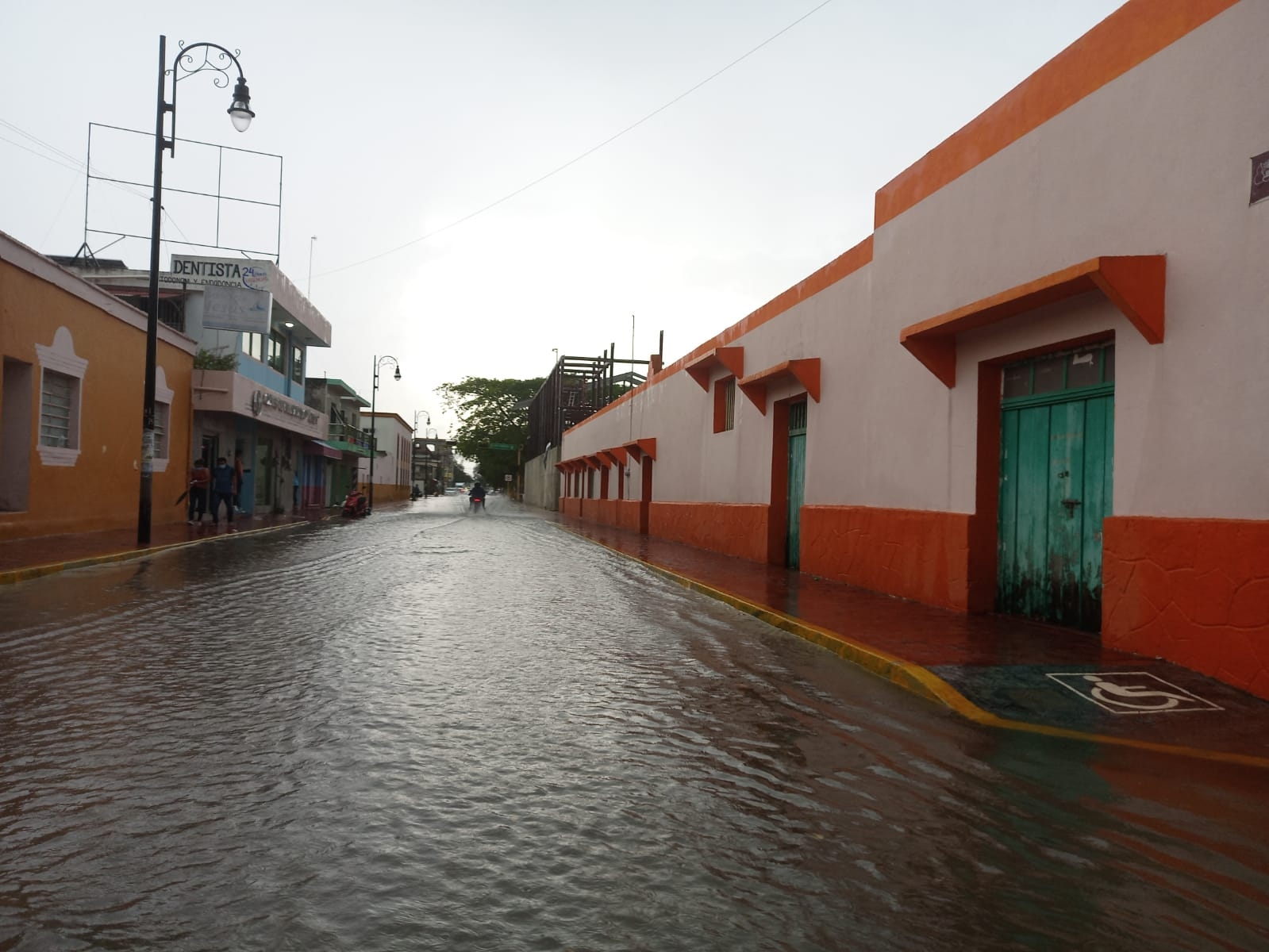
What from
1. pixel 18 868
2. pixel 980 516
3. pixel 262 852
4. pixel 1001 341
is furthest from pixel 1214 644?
pixel 18 868

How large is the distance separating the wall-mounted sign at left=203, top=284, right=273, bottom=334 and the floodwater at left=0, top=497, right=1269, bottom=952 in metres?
19.9

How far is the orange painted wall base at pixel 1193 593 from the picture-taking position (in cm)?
578

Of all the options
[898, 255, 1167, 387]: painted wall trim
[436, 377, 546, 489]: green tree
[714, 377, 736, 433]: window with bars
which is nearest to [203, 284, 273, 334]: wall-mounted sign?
[714, 377, 736, 433]: window with bars

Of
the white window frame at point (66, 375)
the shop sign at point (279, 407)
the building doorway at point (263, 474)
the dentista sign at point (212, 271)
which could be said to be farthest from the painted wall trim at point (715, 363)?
the building doorway at point (263, 474)

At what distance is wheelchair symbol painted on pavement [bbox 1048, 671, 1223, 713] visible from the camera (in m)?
5.46

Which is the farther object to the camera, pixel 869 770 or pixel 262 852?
pixel 869 770

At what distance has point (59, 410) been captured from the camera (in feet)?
57.1

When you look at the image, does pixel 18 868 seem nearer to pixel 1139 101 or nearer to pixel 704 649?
pixel 704 649

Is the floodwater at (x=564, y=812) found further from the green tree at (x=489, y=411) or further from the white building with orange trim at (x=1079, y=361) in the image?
the green tree at (x=489, y=411)

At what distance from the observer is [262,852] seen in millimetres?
3047

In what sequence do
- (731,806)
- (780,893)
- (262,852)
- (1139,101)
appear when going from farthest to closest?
1. (1139,101)
2. (731,806)
3. (262,852)
4. (780,893)

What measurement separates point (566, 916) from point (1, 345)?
16.3 meters

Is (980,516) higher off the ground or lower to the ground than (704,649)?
higher

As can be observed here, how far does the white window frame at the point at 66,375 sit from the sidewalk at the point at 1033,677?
13747mm
